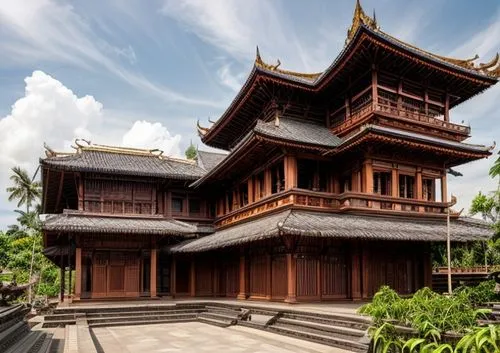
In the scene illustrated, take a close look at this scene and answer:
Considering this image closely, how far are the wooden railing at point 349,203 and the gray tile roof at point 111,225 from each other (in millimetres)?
6338

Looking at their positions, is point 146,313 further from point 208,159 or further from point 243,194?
point 208,159

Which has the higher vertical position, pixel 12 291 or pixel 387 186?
pixel 387 186

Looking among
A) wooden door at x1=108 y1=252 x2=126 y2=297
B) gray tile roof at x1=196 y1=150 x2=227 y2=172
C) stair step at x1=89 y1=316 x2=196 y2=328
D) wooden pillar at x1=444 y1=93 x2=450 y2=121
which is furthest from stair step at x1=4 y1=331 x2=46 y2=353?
wooden pillar at x1=444 y1=93 x2=450 y2=121

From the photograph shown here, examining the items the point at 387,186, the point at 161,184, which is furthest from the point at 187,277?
the point at 387,186

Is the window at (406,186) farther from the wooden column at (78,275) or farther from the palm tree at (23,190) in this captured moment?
the palm tree at (23,190)

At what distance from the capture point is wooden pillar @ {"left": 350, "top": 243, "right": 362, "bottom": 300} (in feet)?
59.3

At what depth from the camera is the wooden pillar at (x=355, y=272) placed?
59.3 ft

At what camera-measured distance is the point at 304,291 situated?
57.6ft

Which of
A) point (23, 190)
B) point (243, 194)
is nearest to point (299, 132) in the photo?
point (243, 194)

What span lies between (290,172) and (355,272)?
4.77 meters

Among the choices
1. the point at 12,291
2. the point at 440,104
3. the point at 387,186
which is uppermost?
the point at 440,104

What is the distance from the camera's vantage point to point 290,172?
739 inches

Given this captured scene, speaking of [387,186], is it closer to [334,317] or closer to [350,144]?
[350,144]

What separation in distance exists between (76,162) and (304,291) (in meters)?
14.3
